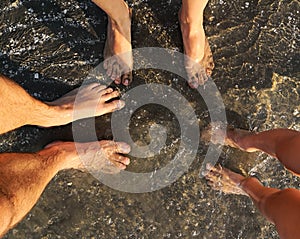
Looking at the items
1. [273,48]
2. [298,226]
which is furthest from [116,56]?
[298,226]

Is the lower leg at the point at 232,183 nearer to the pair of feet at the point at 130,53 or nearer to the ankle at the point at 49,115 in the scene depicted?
the pair of feet at the point at 130,53

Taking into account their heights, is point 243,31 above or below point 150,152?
above

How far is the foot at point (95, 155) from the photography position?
2.69 metres

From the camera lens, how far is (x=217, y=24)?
288 cm

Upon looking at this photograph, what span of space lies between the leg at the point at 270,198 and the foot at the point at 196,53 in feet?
1.96

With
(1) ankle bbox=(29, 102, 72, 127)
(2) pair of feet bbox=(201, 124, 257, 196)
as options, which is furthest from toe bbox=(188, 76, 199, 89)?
(1) ankle bbox=(29, 102, 72, 127)

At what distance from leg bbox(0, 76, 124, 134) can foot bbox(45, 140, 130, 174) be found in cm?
16

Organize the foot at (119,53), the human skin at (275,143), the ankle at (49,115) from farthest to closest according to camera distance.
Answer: the foot at (119,53), the ankle at (49,115), the human skin at (275,143)

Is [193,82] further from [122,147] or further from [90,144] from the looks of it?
[90,144]

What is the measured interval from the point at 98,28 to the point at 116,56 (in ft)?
0.81

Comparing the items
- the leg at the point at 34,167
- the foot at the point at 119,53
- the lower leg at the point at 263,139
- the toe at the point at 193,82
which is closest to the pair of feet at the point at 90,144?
the leg at the point at 34,167

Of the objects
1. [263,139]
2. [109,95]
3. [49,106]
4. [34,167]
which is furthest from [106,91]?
[263,139]

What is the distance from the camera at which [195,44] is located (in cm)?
269

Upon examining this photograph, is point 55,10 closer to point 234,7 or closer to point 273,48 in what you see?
point 234,7
